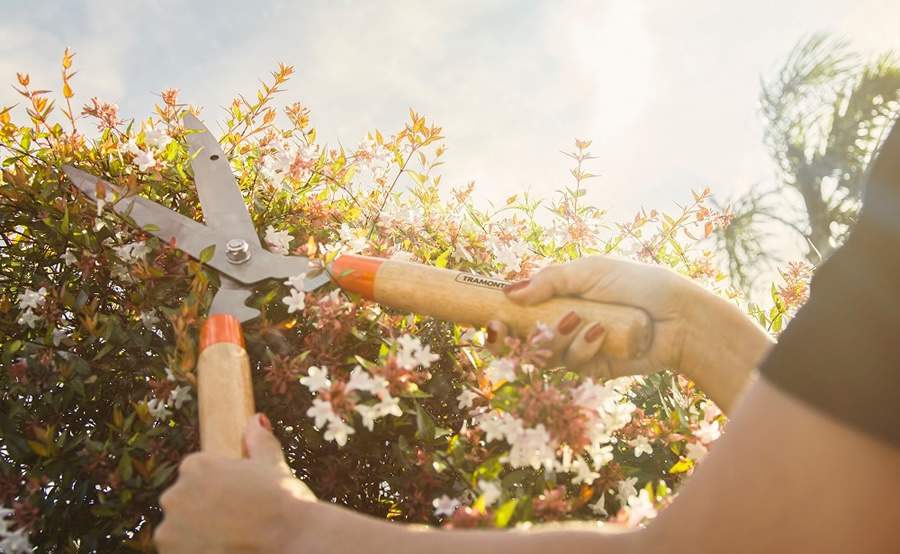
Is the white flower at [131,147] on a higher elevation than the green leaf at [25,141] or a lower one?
lower

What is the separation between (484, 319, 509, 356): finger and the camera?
1876mm

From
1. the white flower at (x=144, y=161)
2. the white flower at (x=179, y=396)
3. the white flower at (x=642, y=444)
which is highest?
the white flower at (x=144, y=161)

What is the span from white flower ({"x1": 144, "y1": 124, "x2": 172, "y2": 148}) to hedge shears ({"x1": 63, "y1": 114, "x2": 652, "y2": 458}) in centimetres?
40

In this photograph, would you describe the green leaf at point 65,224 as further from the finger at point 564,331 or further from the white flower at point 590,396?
the white flower at point 590,396

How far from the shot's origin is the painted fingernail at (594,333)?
184cm

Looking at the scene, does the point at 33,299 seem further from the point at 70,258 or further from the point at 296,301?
the point at 296,301

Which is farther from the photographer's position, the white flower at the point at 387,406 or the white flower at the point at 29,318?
the white flower at the point at 29,318

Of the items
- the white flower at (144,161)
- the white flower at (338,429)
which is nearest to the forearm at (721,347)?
the white flower at (338,429)

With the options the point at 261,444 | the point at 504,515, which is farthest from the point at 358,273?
the point at 504,515

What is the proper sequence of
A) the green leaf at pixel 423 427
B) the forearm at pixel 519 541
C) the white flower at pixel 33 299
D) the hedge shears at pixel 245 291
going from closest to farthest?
the forearm at pixel 519 541
the hedge shears at pixel 245 291
the green leaf at pixel 423 427
the white flower at pixel 33 299

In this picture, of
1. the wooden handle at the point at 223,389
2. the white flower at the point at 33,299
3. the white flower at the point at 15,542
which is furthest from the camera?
the white flower at the point at 33,299

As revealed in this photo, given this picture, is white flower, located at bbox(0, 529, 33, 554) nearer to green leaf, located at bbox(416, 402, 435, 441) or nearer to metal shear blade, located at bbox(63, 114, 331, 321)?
metal shear blade, located at bbox(63, 114, 331, 321)

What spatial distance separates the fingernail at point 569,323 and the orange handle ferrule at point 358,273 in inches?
22.7

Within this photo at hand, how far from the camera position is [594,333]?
184 cm
